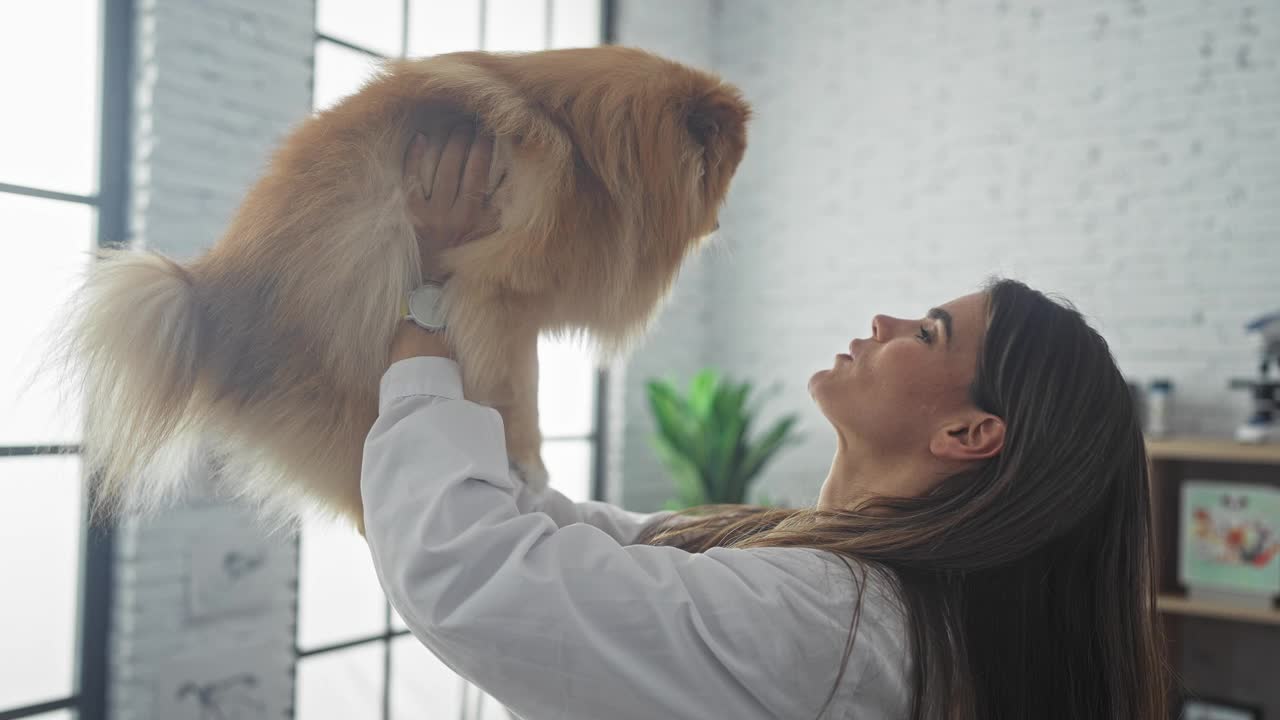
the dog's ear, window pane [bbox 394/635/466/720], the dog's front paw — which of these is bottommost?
window pane [bbox 394/635/466/720]

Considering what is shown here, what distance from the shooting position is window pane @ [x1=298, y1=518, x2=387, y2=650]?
11.3 ft

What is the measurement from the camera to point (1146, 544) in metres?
1.18

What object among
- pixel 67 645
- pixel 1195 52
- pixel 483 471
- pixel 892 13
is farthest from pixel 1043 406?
pixel 892 13

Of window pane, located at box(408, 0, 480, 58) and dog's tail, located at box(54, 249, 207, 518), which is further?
window pane, located at box(408, 0, 480, 58)

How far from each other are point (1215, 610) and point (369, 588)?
3328mm

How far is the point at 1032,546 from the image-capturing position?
1.08 m

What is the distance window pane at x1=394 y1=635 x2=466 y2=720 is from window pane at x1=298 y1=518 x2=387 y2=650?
200 mm

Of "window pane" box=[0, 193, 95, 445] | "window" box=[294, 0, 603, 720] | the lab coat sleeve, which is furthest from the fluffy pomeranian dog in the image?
"window" box=[294, 0, 603, 720]

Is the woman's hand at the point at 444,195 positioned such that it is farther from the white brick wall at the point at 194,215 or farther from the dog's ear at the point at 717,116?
the white brick wall at the point at 194,215

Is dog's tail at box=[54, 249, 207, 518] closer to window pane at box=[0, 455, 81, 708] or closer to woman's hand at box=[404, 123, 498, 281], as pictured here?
woman's hand at box=[404, 123, 498, 281]

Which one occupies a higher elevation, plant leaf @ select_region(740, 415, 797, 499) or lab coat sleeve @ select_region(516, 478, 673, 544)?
lab coat sleeve @ select_region(516, 478, 673, 544)

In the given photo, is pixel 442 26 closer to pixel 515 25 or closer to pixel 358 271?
pixel 515 25

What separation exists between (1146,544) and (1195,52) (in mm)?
3789

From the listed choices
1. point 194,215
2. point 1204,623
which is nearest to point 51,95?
point 194,215
